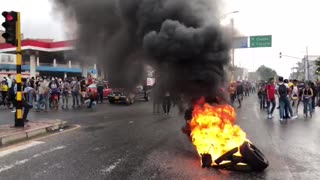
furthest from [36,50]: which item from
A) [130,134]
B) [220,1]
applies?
[220,1]

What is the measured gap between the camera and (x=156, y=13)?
757 centimetres

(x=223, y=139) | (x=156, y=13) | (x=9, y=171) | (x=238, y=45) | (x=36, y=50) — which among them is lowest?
(x=9, y=171)

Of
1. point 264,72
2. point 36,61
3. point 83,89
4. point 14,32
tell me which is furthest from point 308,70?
point 14,32

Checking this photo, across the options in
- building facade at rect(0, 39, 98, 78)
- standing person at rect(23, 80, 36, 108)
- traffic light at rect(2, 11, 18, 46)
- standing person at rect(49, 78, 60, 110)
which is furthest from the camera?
building facade at rect(0, 39, 98, 78)

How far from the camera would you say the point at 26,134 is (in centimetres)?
1038

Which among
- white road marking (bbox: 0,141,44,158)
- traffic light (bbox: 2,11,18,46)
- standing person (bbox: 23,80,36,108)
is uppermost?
traffic light (bbox: 2,11,18,46)

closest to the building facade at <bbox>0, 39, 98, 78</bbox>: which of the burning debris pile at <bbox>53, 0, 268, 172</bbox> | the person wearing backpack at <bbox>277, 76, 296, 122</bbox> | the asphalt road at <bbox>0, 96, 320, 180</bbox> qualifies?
the person wearing backpack at <bbox>277, 76, 296, 122</bbox>

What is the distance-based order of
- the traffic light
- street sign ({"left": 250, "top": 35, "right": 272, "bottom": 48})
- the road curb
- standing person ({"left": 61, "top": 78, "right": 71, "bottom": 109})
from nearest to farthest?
the road curb
the traffic light
standing person ({"left": 61, "top": 78, "right": 71, "bottom": 109})
street sign ({"left": 250, "top": 35, "right": 272, "bottom": 48})

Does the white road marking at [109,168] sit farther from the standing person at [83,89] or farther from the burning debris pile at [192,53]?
the standing person at [83,89]

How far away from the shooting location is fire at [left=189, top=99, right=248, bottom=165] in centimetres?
687

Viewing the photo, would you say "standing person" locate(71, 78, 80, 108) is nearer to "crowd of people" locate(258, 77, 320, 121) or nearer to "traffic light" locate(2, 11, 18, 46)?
"traffic light" locate(2, 11, 18, 46)

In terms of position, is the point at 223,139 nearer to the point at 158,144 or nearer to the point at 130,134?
the point at 158,144

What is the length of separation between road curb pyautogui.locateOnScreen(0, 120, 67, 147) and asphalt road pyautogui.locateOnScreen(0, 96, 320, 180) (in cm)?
53

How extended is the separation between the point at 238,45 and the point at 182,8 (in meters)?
1.53
